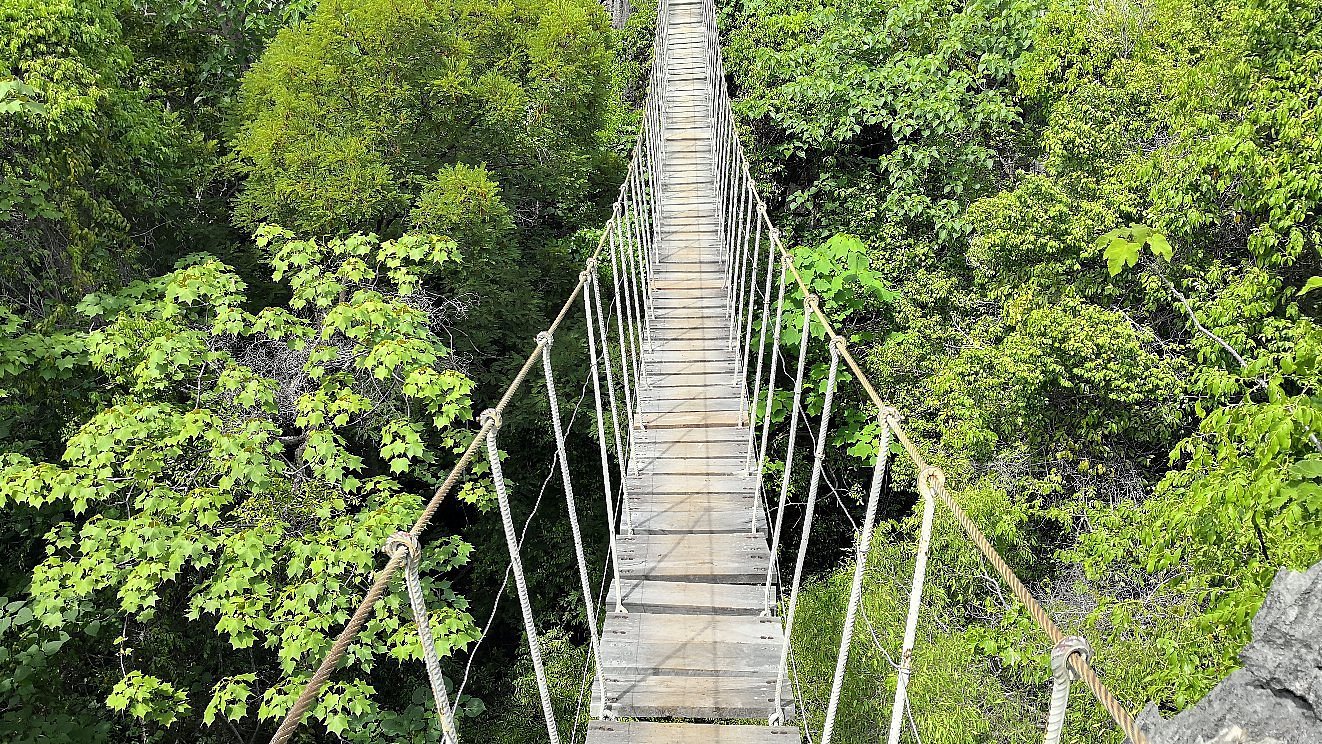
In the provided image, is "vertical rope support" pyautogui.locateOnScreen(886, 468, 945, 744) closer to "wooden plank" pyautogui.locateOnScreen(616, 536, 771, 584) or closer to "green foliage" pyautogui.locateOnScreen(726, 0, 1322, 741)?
"wooden plank" pyautogui.locateOnScreen(616, 536, 771, 584)

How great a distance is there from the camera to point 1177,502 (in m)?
3.14

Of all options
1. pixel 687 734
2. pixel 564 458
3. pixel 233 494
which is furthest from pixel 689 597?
pixel 233 494

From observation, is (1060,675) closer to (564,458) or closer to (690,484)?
(564,458)

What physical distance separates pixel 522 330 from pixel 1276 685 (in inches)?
180

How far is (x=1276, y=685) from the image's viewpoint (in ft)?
6.70

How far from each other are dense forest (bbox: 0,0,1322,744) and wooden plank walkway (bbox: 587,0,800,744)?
44.1 inches

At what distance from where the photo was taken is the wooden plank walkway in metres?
1.93

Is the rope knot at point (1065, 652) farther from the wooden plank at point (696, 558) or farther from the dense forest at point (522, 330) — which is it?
the dense forest at point (522, 330)

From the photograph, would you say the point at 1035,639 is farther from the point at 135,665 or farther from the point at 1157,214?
the point at 135,665

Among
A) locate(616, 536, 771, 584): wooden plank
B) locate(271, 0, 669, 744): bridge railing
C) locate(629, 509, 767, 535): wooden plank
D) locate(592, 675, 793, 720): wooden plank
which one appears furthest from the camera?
locate(629, 509, 767, 535): wooden plank

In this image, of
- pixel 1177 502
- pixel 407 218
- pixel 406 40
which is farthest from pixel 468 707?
pixel 406 40

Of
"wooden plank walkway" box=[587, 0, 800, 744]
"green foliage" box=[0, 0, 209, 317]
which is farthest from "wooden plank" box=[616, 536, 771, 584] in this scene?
"green foliage" box=[0, 0, 209, 317]

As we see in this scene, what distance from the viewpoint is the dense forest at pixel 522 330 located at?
309 centimetres

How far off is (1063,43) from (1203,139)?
1247 millimetres
